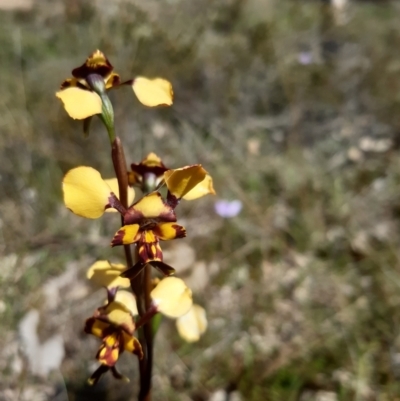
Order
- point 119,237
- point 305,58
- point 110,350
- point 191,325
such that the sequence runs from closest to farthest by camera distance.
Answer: point 119,237 < point 110,350 < point 191,325 < point 305,58

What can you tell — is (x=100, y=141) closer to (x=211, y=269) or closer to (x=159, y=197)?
(x=211, y=269)

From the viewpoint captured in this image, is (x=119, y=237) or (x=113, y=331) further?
(x=113, y=331)

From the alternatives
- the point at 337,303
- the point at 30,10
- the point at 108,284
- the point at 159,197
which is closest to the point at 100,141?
the point at 337,303

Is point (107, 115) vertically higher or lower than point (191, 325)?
higher

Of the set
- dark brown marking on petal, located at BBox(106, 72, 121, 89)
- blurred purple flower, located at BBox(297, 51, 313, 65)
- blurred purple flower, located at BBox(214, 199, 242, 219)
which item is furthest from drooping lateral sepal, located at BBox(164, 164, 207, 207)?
blurred purple flower, located at BBox(297, 51, 313, 65)

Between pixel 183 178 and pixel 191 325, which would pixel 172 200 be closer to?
pixel 183 178

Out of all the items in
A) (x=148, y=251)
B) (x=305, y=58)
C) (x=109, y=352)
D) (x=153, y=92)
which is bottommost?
(x=109, y=352)

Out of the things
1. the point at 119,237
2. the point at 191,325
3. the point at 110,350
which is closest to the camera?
the point at 119,237

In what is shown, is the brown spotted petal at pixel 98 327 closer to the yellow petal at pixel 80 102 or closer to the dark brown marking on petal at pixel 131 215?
the dark brown marking on petal at pixel 131 215

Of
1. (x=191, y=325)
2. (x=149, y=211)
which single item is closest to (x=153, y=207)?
(x=149, y=211)
